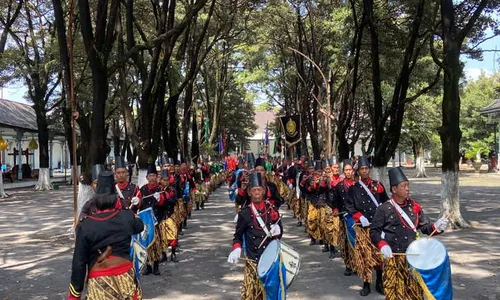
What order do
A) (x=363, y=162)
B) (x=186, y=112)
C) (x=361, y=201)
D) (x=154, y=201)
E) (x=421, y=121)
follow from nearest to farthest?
(x=361, y=201) < (x=363, y=162) < (x=154, y=201) < (x=186, y=112) < (x=421, y=121)

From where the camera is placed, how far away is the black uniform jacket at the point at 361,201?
7.24 meters

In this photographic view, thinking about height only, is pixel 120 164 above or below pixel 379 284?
above

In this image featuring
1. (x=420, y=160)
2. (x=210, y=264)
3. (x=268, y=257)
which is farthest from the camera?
(x=420, y=160)

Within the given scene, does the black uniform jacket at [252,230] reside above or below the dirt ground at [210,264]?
above

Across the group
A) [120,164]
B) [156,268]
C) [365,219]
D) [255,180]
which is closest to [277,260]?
[255,180]

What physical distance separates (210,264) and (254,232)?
3.83 m

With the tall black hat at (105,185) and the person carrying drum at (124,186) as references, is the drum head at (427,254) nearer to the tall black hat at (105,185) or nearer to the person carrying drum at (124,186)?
the tall black hat at (105,185)

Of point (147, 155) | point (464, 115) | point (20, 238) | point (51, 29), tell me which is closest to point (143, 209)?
point (20, 238)

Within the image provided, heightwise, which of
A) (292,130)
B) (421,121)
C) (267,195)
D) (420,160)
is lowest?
(267,195)

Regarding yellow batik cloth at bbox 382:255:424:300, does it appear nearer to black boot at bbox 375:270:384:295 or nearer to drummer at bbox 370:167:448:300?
drummer at bbox 370:167:448:300

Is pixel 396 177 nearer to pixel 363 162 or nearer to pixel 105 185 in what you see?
pixel 363 162

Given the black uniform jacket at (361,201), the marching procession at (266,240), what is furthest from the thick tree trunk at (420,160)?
the black uniform jacket at (361,201)

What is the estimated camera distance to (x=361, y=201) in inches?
287

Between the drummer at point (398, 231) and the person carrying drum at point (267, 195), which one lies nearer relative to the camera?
the drummer at point (398, 231)
